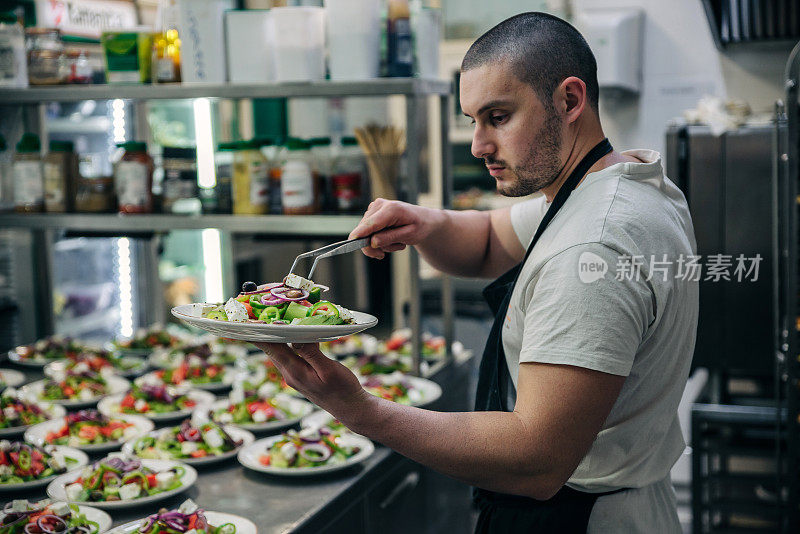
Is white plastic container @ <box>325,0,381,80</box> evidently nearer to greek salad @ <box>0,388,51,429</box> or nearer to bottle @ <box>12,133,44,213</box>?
bottle @ <box>12,133,44,213</box>

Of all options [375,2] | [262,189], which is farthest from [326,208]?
[375,2]

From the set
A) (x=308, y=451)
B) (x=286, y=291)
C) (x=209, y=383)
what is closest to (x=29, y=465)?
(x=308, y=451)

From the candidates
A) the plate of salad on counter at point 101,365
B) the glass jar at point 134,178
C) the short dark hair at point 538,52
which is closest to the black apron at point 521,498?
the short dark hair at point 538,52

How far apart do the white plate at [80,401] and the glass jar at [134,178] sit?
1.75 ft

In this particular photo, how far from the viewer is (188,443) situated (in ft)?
6.46

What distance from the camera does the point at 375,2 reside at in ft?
7.38

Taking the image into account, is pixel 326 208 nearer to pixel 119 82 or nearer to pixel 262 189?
pixel 262 189

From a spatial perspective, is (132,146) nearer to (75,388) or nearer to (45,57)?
(45,57)

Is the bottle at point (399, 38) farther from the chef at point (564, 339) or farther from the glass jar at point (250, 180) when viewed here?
the chef at point (564, 339)

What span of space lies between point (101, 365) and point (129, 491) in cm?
114

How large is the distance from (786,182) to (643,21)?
1.48 meters

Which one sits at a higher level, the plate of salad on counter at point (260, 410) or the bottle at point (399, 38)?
the bottle at point (399, 38)

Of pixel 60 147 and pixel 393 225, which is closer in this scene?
pixel 393 225

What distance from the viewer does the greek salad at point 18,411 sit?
2.15 m
